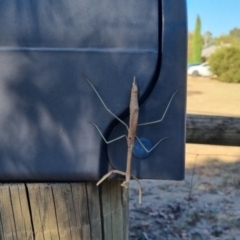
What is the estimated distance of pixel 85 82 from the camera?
75 cm

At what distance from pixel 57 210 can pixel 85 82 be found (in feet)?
0.96

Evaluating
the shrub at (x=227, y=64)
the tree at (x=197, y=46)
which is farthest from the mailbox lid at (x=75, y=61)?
the tree at (x=197, y=46)

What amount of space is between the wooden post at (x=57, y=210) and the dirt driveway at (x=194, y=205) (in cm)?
200

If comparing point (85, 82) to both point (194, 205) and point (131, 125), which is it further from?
point (194, 205)

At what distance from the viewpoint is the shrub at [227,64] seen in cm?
1842

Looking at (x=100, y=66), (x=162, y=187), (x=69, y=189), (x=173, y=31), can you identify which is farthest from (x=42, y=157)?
(x=162, y=187)

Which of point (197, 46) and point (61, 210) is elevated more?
point (61, 210)

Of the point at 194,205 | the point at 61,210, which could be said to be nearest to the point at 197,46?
the point at 194,205

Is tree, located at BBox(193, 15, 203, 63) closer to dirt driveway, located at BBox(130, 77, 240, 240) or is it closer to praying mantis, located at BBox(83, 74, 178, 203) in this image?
dirt driveway, located at BBox(130, 77, 240, 240)

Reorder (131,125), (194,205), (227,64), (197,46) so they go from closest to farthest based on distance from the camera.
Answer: (131,125) → (194,205) → (227,64) → (197,46)

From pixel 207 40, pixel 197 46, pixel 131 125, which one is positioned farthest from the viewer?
pixel 207 40

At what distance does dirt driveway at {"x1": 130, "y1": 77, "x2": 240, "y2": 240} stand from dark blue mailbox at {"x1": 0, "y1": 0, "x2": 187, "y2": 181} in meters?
2.16

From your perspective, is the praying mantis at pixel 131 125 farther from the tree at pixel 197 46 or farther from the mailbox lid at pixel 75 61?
the tree at pixel 197 46

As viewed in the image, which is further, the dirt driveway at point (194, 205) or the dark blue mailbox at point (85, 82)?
the dirt driveway at point (194, 205)
